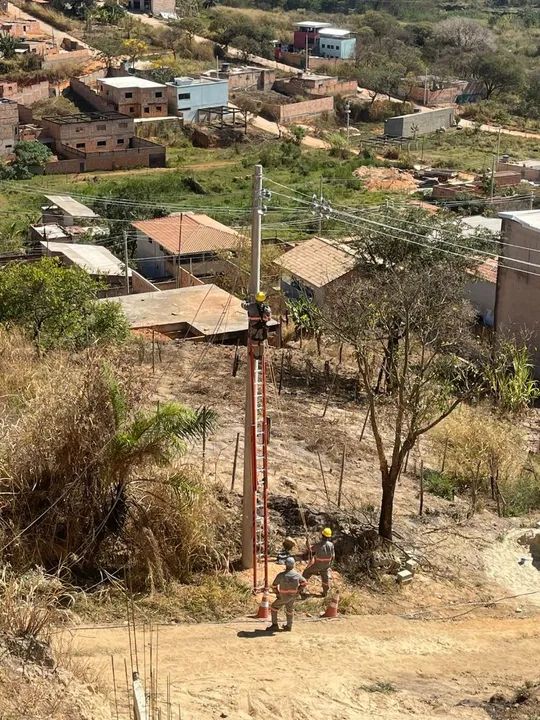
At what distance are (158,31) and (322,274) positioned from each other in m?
53.7

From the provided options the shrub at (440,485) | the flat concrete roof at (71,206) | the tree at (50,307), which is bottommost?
the flat concrete roof at (71,206)

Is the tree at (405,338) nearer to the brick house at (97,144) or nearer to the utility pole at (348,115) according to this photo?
the brick house at (97,144)

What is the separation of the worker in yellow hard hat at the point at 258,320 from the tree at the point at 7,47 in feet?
178

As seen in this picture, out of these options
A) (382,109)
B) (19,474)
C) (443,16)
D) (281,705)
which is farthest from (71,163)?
(443,16)

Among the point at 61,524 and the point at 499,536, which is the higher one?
the point at 61,524

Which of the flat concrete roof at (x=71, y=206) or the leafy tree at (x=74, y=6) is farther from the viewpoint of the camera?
the leafy tree at (x=74, y=6)

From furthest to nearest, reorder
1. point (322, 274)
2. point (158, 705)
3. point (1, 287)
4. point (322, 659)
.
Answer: point (322, 274)
point (1, 287)
point (322, 659)
point (158, 705)

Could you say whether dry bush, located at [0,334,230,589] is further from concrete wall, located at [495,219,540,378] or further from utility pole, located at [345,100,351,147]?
utility pole, located at [345,100,351,147]

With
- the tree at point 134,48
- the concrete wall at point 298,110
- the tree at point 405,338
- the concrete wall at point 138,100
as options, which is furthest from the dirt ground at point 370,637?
the tree at point 134,48

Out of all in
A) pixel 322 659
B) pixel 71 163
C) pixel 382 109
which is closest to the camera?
pixel 322 659

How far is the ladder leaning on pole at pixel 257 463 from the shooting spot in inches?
414

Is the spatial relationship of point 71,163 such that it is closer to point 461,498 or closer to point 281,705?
point 461,498

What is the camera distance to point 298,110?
6016 cm

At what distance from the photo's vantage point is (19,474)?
A: 34.9 ft
